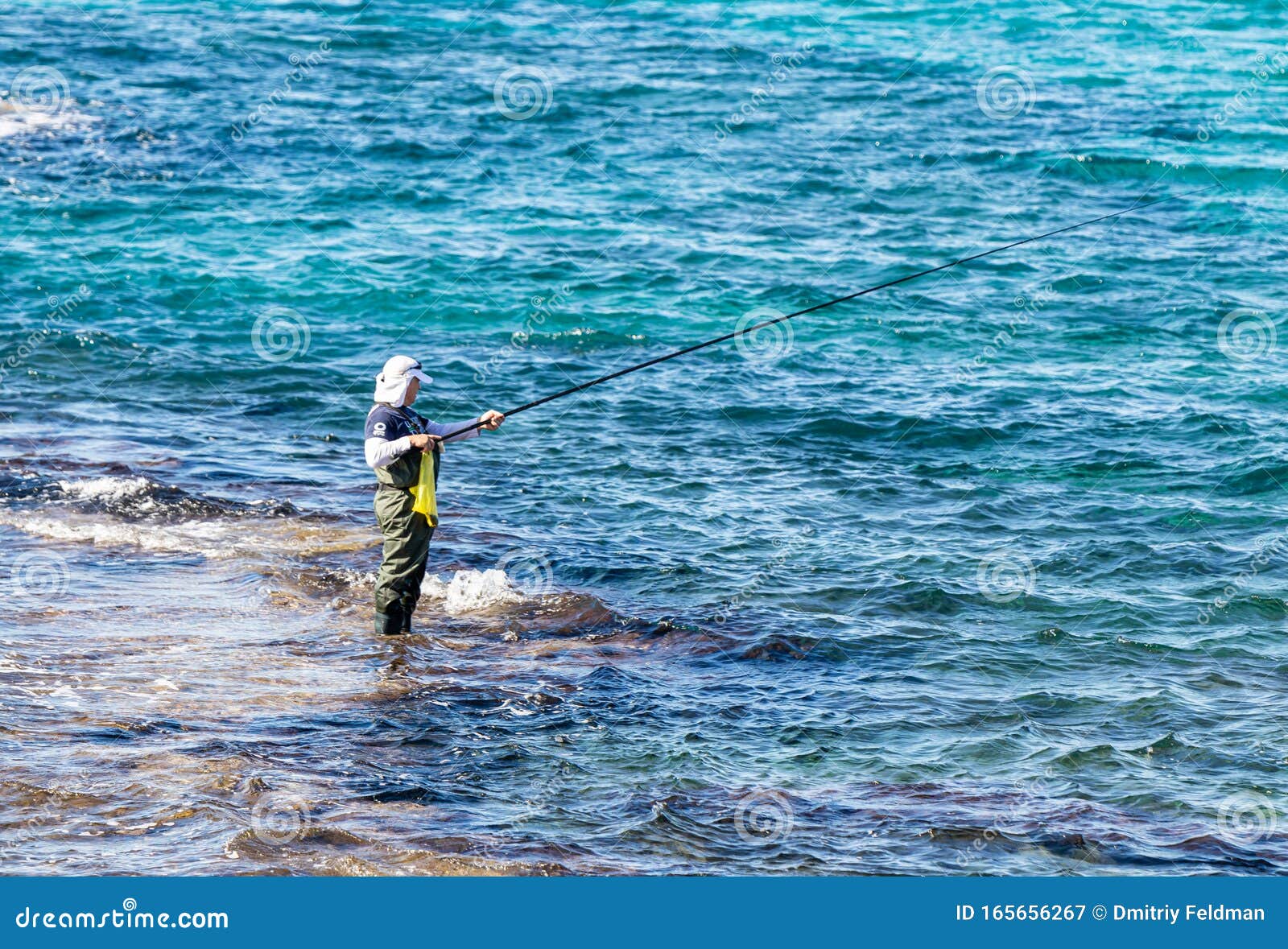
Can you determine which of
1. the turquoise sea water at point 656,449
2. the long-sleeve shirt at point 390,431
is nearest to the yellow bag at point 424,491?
the long-sleeve shirt at point 390,431

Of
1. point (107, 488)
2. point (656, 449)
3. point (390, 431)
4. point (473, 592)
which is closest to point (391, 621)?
point (473, 592)

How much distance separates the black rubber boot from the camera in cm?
941

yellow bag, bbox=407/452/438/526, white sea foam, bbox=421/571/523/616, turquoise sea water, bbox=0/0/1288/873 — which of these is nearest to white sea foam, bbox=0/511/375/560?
turquoise sea water, bbox=0/0/1288/873

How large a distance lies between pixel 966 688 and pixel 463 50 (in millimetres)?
19753

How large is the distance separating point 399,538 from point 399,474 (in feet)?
1.36

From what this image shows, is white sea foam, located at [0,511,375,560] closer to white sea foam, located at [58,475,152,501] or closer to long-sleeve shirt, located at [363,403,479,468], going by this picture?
white sea foam, located at [58,475,152,501]

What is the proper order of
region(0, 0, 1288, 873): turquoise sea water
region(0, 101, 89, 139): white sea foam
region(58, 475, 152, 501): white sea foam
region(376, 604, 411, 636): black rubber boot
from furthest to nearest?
region(0, 101, 89, 139): white sea foam → region(58, 475, 152, 501): white sea foam → region(376, 604, 411, 636): black rubber boot → region(0, 0, 1288, 873): turquoise sea water

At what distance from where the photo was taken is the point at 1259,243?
1789 cm

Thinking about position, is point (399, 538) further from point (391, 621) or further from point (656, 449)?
point (656, 449)

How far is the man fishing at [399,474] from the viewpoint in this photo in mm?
8977

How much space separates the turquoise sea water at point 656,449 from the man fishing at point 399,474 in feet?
1.25

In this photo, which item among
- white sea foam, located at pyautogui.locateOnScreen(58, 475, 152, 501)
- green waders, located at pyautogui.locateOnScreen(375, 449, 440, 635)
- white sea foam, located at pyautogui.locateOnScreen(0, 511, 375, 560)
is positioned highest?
green waders, located at pyautogui.locateOnScreen(375, 449, 440, 635)

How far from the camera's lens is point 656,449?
1337cm

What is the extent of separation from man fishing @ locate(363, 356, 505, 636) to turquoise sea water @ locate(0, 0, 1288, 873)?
381mm
